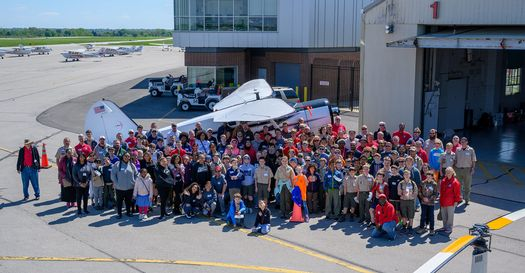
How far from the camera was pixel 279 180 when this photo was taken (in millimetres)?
15203

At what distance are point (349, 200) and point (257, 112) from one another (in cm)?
526

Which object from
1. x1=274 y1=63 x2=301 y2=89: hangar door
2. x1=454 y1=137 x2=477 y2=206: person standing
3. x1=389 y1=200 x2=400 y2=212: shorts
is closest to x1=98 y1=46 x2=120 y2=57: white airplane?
x1=274 y1=63 x2=301 y2=89: hangar door

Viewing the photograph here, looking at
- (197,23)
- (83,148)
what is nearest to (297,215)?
(83,148)

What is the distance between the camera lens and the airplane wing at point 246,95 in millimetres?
21203

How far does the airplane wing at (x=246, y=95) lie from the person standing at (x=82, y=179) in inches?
255

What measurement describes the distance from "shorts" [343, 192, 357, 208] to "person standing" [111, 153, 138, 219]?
17.4 ft

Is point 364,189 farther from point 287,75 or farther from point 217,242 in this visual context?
point 287,75

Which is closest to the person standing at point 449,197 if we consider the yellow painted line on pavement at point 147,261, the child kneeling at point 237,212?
the yellow painted line on pavement at point 147,261

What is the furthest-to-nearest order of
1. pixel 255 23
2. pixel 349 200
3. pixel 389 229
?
pixel 255 23, pixel 349 200, pixel 389 229

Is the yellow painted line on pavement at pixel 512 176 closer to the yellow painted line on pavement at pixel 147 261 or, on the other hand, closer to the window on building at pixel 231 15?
the yellow painted line on pavement at pixel 147 261

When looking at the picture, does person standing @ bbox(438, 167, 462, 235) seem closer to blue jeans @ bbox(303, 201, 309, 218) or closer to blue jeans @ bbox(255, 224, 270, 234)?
blue jeans @ bbox(303, 201, 309, 218)

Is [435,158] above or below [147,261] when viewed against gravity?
above

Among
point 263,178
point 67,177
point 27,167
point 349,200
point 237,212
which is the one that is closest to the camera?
point 237,212

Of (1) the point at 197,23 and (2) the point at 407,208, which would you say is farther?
(1) the point at 197,23
